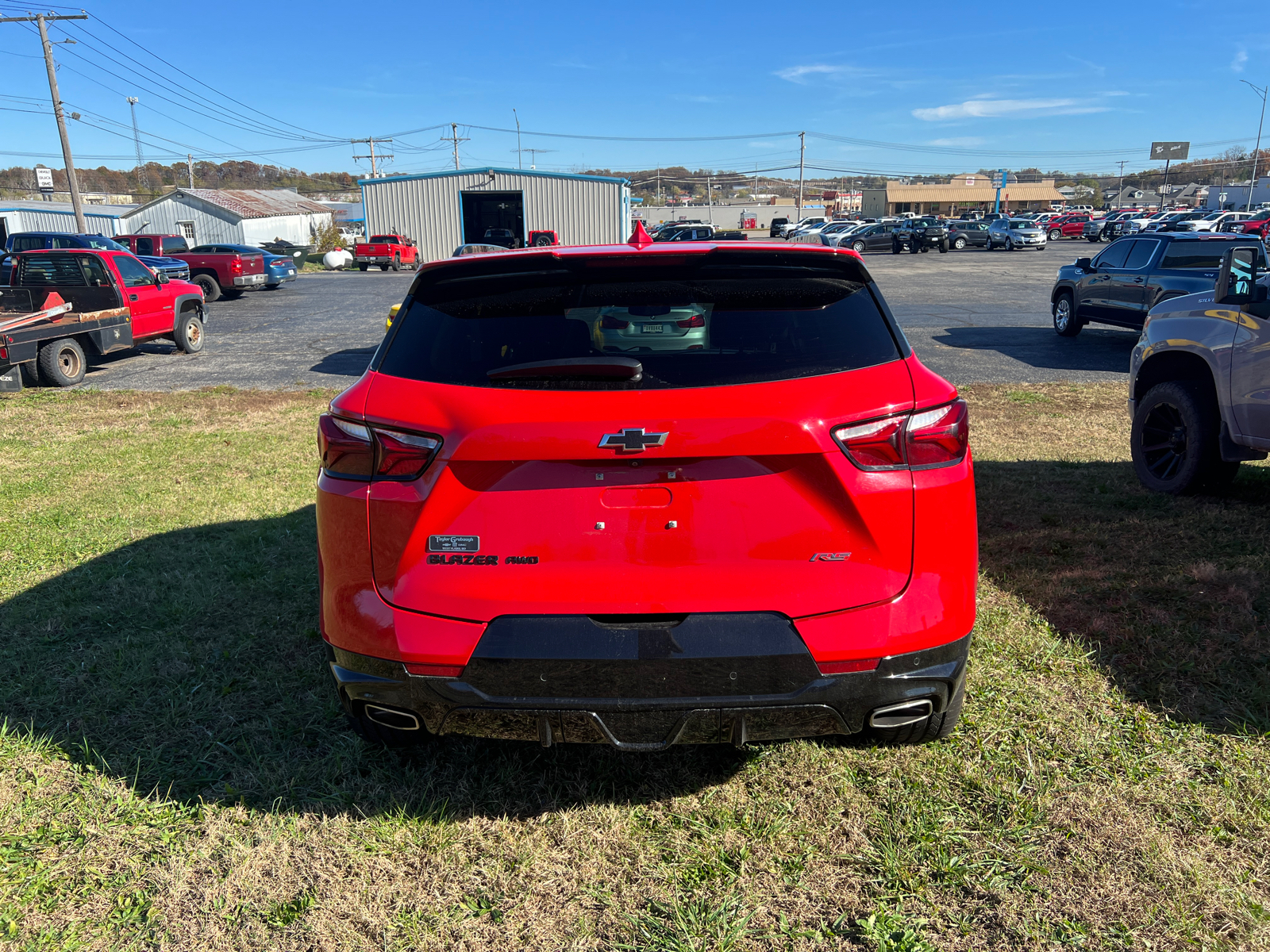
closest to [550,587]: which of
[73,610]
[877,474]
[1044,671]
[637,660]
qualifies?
[637,660]

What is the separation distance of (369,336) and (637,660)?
16.1 metres

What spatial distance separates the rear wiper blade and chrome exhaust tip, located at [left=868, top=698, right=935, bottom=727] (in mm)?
1122

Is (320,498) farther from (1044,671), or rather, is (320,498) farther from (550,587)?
(1044,671)

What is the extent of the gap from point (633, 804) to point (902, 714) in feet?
3.20

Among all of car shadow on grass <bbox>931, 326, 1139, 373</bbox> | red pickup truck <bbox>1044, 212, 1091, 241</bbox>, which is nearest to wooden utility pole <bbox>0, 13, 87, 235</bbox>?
car shadow on grass <bbox>931, 326, 1139, 373</bbox>

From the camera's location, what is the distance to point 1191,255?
42.6ft

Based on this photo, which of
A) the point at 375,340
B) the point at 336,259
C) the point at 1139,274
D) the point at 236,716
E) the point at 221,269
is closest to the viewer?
the point at 236,716

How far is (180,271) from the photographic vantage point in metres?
22.7

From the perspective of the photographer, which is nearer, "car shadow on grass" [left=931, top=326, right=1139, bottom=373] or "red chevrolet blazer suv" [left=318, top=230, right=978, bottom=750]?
"red chevrolet blazer suv" [left=318, top=230, right=978, bottom=750]

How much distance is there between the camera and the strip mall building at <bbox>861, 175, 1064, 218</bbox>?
111 m

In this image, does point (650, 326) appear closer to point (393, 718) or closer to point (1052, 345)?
point (393, 718)

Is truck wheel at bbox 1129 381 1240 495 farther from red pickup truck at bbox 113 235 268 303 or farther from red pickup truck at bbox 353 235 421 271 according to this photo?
red pickup truck at bbox 353 235 421 271

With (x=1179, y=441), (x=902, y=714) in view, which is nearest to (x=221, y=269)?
(x=1179, y=441)

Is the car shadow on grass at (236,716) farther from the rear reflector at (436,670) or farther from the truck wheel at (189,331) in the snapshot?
the truck wheel at (189,331)
